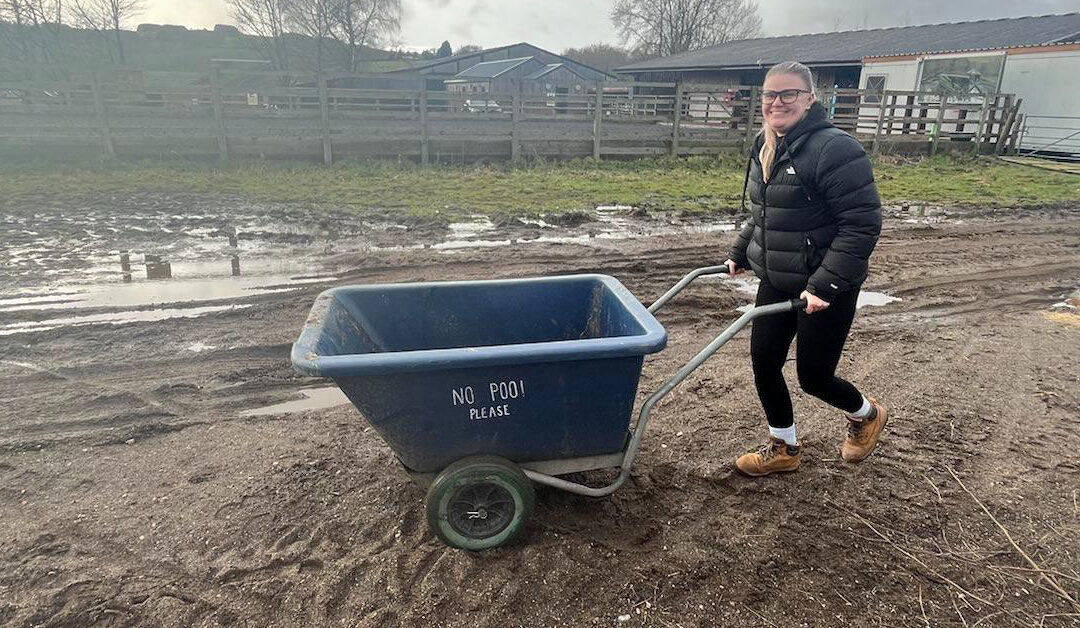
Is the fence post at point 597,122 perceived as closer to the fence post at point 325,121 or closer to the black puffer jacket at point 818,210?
the fence post at point 325,121

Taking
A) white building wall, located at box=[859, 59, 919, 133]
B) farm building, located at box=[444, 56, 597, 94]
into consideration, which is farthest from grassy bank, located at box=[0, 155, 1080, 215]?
farm building, located at box=[444, 56, 597, 94]

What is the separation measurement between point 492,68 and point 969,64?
2190 cm

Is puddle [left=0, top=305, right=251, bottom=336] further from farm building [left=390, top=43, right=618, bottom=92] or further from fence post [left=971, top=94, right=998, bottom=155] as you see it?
farm building [left=390, top=43, right=618, bottom=92]

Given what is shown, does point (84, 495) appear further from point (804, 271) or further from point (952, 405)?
point (952, 405)

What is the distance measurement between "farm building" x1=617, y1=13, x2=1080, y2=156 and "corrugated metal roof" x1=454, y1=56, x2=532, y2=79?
31.3 ft

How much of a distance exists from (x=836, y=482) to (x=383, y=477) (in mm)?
2192

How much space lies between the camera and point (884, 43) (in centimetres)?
2725

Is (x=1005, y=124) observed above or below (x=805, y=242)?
above

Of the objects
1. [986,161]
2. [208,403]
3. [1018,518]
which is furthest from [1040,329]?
[986,161]

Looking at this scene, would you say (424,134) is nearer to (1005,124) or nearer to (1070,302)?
(1070,302)

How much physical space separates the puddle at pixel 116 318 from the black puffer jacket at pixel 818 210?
14.1ft

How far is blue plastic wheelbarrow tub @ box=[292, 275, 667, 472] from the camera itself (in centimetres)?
230

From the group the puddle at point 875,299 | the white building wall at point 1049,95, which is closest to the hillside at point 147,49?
the puddle at point 875,299

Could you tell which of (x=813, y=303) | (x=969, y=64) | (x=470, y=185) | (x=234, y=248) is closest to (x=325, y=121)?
(x=470, y=185)
